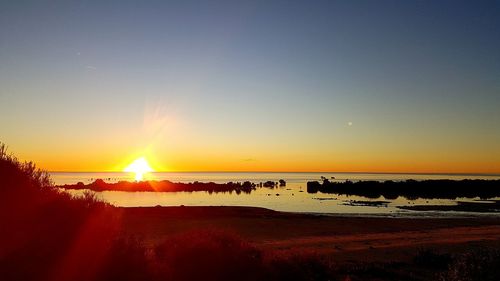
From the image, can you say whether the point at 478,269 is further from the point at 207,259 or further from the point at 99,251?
the point at 99,251

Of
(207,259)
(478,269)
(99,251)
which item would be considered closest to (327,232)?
(478,269)

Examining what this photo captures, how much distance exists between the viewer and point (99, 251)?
10.2 metres

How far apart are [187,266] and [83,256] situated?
2.65 m

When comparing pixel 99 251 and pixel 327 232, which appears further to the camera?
pixel 327 232

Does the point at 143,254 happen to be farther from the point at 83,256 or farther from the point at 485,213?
the point at 485,213

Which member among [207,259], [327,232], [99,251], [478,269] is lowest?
[327,232]

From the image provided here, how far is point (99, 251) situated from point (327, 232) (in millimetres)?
21842

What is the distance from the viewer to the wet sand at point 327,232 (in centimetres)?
2097

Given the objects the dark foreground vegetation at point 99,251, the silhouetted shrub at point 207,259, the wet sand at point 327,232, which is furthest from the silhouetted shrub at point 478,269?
the wet sand at point 327,232

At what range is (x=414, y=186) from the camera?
316ft

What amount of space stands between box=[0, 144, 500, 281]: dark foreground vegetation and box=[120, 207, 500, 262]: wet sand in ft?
12.2

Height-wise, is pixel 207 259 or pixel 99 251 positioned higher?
pixel 99 251

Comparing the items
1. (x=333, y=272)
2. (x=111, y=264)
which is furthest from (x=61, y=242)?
(x=333, y=272)

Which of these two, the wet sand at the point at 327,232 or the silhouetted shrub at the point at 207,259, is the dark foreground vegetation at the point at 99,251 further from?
the wet sand at the point at 327,232
